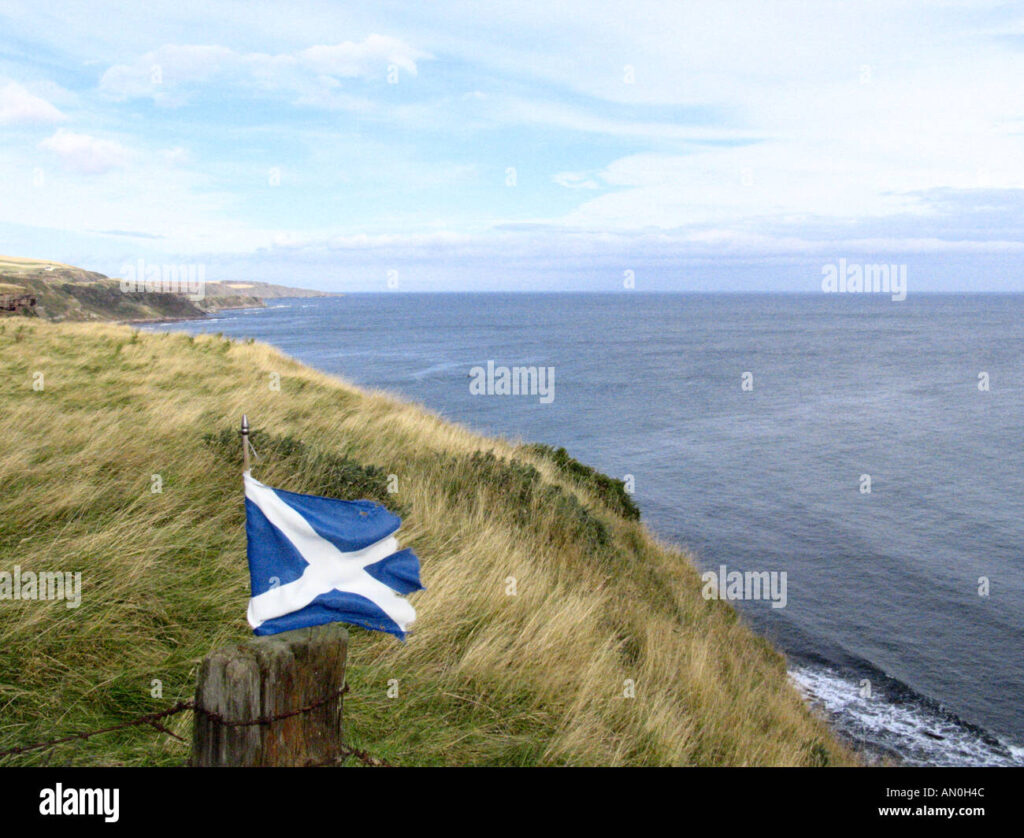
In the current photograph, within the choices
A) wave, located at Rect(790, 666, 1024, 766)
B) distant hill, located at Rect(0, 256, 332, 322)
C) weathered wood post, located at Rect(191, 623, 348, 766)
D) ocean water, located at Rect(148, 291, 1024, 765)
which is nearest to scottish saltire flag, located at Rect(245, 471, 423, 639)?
weathered wood post, located at Rect(191, 623, 348, 766)

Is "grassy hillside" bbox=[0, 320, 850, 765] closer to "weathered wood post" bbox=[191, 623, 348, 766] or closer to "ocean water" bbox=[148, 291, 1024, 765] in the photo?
"weathered wood post" bbox=[191, 623, 348, 766]

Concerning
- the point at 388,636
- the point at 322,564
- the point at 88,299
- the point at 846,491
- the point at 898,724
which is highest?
the point at 88,299

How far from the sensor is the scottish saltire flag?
3521mm

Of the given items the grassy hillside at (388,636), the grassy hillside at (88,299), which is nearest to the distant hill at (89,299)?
the grassy hillside at (88,299)

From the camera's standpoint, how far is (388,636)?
5336mm

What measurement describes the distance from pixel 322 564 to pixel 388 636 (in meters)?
1.83

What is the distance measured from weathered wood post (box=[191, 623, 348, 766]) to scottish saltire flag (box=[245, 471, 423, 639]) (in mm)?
593

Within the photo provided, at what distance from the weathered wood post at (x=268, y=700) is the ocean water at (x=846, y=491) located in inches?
495

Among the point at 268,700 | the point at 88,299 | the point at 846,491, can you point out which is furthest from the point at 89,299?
the point at 268,700

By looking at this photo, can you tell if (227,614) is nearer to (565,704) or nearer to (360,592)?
(360,592)

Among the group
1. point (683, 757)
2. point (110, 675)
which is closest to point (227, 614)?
point (110, 675)

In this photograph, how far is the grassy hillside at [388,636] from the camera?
4.39 meters

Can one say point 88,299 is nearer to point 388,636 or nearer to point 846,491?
point 846,491

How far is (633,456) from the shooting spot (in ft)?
110
